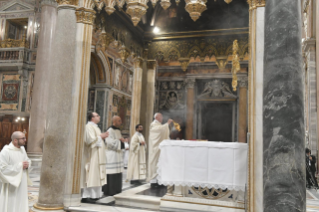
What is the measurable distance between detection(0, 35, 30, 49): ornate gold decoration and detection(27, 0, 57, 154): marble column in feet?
7.39

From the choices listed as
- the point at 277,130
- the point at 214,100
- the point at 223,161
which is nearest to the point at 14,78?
the point at 214,100

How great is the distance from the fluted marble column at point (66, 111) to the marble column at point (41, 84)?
18.6 feet

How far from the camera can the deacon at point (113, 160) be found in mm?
6000

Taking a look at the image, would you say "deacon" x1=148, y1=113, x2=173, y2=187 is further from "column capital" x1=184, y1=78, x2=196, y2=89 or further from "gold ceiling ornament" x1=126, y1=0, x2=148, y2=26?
"column capital" x1=184, y1=78, x2=196, y2=89

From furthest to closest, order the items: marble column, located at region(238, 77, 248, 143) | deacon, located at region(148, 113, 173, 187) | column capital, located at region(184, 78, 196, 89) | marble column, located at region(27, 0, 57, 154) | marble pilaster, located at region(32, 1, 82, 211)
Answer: column capital, located at region(184, 78, 196, 89) → marble column, located at region(238, 77, 248, 143) → marble column, located at region(27, 0, 57, 154) → deacon, located at region(148, 113, 173, 187) → marble pilaster, located at region(32, 1, 82, 211)

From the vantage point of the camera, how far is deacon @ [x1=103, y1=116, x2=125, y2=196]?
6000mm

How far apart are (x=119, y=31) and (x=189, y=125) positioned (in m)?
9.22

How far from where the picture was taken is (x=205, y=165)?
5000 mm

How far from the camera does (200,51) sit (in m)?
8.48

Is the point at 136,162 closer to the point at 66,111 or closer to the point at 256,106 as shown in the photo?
the point at 66,111

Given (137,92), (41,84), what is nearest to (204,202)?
(137,92)

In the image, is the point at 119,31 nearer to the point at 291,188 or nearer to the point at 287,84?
the point at 287,84

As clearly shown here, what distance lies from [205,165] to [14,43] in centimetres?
1113

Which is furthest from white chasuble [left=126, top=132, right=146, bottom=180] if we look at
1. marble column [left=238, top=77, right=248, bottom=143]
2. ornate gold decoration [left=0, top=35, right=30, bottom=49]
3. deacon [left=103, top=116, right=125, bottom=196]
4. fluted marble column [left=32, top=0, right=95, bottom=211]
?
marble column [left=238, top=77, right=248, bottom=143]
